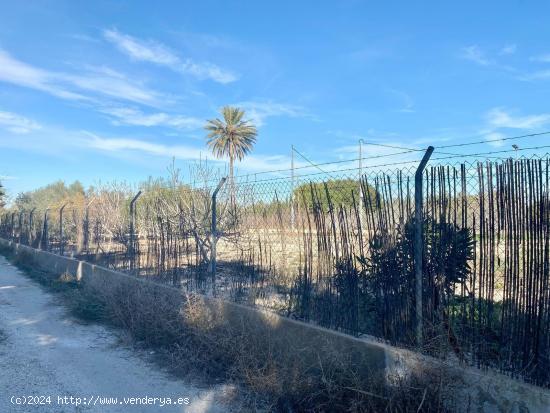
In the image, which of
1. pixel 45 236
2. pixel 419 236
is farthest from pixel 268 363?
pixel 45 236

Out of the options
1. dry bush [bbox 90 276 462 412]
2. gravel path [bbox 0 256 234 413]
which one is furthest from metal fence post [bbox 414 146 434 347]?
gravel path [bbox 0 256 234 413]

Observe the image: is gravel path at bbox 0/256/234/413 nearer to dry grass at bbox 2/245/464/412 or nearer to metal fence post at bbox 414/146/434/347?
dry grass at bbox 2/245/464/412

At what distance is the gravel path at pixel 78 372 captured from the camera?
434 centimetres

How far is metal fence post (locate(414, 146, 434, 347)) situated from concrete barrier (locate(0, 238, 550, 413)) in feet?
1.16

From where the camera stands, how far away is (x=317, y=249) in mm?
5426

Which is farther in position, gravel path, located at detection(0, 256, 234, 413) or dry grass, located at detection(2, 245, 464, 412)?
gravel path, located at detection(0, 256, 234, 413)

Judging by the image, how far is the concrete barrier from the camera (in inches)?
132

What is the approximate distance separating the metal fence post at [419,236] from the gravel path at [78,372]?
1947mm

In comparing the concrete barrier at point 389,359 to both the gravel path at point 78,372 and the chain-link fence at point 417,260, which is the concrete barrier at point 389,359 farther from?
the gravel path at point 78,372

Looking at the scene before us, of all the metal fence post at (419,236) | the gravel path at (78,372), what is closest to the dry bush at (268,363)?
the gravel path at (78,372)

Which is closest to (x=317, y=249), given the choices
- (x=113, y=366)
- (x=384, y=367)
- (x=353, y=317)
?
(x=353, y=317)

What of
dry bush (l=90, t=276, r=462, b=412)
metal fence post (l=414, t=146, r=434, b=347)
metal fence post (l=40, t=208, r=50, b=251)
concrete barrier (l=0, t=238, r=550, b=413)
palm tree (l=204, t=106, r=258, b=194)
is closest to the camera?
concrete barrier (l=0, t=238, r=550, b=413)

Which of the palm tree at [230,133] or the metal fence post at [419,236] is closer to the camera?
the metal fence post at [419,236]

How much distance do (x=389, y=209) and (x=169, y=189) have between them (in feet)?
23.8
